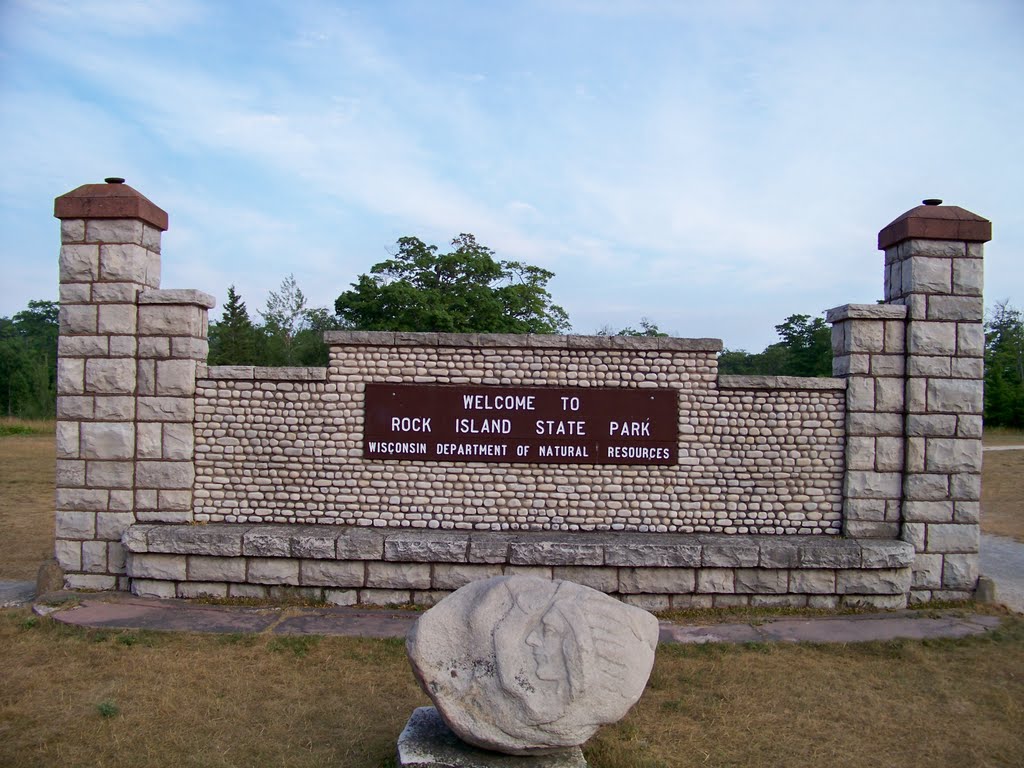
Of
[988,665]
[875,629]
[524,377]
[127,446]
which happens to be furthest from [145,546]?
[988,665]

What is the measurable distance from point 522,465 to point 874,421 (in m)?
3.64

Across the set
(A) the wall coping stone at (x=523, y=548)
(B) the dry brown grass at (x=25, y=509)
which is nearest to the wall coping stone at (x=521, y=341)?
(A) the wall coping stone at (x=523, y=548)

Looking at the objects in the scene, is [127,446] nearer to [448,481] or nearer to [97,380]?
[97,380]

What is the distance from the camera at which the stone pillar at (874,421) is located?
7777 millimetres

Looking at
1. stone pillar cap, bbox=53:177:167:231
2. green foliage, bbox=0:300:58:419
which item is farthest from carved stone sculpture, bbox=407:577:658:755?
green foliage, bbox=0:300:58:419

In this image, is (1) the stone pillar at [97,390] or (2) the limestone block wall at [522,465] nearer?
(1) the stone pillar at [97,390]

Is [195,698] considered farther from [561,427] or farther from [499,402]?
[561,427]

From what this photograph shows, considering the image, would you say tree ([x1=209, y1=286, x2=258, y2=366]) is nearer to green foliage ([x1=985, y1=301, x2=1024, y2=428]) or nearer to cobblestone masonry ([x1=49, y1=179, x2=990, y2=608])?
cobblestone masonry ([x1=49, y1=179, x2=990, y2=608])

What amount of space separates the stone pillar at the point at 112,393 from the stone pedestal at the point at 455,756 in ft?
15.4

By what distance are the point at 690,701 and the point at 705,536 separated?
257 cm

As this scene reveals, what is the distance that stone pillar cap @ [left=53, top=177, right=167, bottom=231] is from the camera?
763cm

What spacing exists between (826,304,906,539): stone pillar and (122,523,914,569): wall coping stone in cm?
35

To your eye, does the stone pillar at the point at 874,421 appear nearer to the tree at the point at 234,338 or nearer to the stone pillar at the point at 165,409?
the stone pillar at the point at 165,409

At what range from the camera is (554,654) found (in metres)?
3.64
